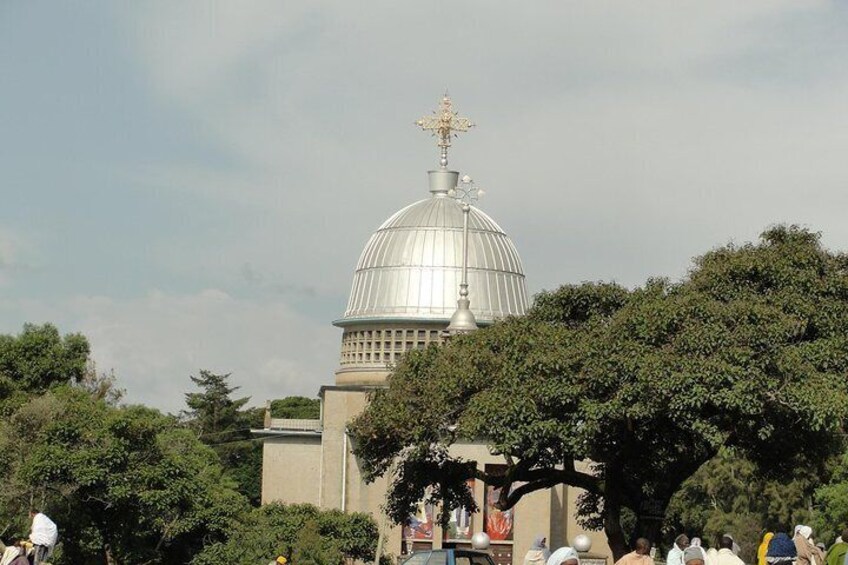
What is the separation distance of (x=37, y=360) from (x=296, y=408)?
62024 mm

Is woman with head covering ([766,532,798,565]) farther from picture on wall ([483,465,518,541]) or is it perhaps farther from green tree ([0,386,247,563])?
picture on wall ([483,465,518,541])

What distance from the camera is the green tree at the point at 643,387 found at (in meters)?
26.9

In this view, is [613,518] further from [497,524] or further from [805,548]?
[497,524]

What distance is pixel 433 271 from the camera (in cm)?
6694

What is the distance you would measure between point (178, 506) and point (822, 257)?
19936 mm

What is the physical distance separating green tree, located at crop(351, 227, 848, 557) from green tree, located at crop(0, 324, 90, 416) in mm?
15862

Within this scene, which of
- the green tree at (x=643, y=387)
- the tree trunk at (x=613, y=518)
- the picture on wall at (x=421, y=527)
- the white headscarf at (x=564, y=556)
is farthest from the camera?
the picture on wall at (x=421, y=527)

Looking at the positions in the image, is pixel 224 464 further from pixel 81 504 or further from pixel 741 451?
pixel 741 451

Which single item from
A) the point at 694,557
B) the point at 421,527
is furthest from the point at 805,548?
the point at 421,527

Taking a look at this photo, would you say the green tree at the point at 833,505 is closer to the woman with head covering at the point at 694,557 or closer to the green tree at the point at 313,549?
the green tree at the point at 313,549

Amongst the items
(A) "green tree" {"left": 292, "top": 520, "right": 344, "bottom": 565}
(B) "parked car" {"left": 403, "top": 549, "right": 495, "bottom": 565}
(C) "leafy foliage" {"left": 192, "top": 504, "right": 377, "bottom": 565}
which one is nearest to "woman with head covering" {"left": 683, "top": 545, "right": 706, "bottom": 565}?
(B) "parked car" {"left": 403, "top": 549, "right": 495, "bottom": 565}

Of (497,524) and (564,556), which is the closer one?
(564,556)

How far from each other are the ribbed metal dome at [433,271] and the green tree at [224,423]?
27156 millimetres

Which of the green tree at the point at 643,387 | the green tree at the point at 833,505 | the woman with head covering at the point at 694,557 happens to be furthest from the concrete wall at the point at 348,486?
the woman with head covering at the point at 694,557
